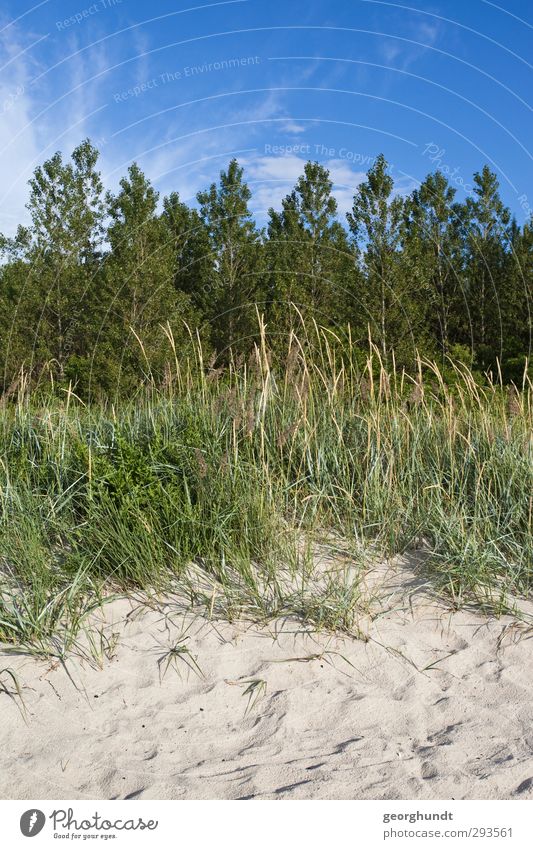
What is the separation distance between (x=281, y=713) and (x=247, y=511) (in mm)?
1267

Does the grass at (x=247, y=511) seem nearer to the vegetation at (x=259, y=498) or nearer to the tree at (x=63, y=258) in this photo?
the vegetation at (x=259, y=498)

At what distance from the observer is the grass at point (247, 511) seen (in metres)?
3.73

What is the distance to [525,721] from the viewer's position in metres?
3.10

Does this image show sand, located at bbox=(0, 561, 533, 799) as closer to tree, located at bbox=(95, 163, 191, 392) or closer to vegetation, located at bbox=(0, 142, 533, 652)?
vegetation, located at bbox=(0, 142, 533, 652)

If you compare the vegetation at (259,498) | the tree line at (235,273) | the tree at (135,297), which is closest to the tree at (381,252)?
the tree line at (235,273)

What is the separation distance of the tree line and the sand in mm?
8576

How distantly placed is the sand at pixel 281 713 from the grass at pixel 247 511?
0.50 ft

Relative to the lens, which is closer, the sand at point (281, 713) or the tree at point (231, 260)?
the sand at point (281, 713)

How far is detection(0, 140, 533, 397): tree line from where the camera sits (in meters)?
12.9

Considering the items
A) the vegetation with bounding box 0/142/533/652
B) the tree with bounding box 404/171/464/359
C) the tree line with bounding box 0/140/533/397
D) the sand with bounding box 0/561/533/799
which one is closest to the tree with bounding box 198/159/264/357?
the tree line with bounding box 0/140/533/397

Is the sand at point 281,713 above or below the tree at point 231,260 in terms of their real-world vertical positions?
below

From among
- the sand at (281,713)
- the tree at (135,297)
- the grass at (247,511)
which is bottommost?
the sand at (281,713)

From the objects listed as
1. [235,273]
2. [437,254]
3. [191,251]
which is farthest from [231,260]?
[437,254]

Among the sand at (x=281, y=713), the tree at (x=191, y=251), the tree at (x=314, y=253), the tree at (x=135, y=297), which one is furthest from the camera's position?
the tree at (x=191, y=251)
